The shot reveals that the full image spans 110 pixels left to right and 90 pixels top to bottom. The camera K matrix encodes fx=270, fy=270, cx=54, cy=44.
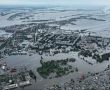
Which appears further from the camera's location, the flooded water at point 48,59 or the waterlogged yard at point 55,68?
the waterlogged yard at point 55,68

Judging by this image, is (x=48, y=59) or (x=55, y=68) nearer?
(x=55, y=68)

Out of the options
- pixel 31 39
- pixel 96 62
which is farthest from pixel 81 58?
pixel 31 39

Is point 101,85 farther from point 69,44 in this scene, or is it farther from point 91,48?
point 69,44

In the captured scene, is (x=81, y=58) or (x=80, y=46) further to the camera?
(x=80, y=46)

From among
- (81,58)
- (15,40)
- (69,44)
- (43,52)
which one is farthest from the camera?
(15,40)

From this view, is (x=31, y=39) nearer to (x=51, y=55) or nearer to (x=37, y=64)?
(x=51, y=55)

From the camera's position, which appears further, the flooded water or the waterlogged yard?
the waterlogged yard

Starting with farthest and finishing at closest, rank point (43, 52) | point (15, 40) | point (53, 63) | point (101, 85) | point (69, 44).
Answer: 1. point (15, 40)
2. point (69, 44)
3. point (43, 52)
4. point (53, 63)
5. point (101, 85)

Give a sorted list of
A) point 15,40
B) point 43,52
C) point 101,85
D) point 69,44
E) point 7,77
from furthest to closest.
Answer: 1. point 15,40
2. point 69,44
3. point 43,52
4. point 7,77
5. point 101,85

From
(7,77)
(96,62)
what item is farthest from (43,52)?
(7,77)
